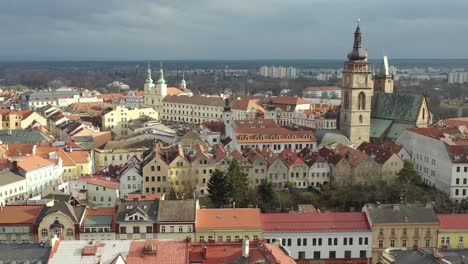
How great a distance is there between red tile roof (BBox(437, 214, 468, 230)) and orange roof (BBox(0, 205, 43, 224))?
32.2 metres

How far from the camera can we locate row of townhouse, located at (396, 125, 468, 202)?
6244 centimetres

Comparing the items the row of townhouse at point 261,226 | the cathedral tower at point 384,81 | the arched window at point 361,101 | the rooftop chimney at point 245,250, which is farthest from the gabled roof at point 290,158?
the cathedral tower at point 384,81

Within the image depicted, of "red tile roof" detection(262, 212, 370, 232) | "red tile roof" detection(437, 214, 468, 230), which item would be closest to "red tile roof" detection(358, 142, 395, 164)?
"red tile roof" detection(437, 214, 468, 230)

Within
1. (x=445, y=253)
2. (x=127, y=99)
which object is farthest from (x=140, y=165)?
(x=127, y=99)

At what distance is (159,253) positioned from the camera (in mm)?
32781

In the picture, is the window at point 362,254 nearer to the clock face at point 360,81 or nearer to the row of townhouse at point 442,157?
the row of townhouse at point 442,157

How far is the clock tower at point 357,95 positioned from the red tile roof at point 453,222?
118 feet

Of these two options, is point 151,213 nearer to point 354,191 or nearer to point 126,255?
point 126,255

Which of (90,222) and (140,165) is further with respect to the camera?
(140,165)

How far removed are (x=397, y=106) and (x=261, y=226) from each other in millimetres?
46990

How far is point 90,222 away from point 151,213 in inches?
188

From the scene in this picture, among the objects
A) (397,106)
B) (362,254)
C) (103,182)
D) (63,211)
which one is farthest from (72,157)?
(397,106)

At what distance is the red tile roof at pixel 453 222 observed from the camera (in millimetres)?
47125

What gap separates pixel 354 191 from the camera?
61.2m
